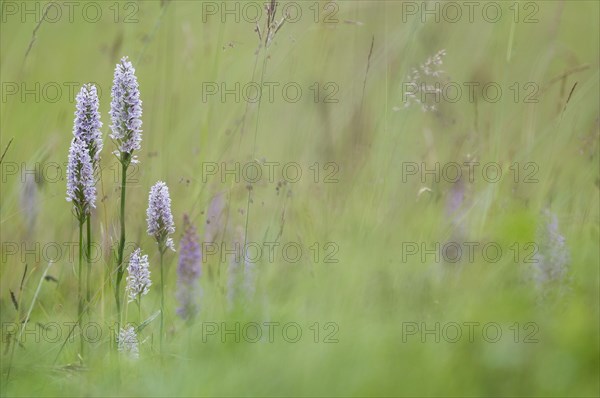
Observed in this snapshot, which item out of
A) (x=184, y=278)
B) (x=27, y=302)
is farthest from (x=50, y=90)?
(x=184, y=278)

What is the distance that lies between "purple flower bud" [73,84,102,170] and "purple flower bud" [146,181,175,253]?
174 millimetres

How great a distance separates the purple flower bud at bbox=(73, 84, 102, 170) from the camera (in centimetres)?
225

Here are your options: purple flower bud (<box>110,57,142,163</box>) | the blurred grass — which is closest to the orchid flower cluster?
purple flower bud (<box>110,57,142,163</box>)

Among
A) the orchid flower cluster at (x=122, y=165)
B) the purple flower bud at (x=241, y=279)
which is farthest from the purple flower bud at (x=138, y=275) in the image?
the purple flower bud at (x=241, y=279)

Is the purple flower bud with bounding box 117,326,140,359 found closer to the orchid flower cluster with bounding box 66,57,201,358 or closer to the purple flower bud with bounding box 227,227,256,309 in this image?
the orchid flower cluster with bounding box 66,57,201,358

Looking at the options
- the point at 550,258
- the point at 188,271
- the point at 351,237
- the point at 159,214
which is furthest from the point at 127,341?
the point at 550,258

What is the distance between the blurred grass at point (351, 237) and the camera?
5.63 feet

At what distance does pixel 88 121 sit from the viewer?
2.26 meters

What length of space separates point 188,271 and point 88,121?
577mm

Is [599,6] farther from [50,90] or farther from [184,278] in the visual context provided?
[50,90]

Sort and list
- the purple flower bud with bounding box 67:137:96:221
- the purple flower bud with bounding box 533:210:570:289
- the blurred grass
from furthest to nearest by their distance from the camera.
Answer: the purple flower bud with bounding box 67:137:96:221 → the purple flower bud with bounding box 533:210:570:289 → the blurred grass

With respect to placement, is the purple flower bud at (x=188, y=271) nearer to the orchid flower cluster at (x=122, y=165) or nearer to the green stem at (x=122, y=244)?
the orchid flower cluster at (x=122, y=165)

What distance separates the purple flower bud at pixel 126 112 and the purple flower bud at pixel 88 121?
50 mm

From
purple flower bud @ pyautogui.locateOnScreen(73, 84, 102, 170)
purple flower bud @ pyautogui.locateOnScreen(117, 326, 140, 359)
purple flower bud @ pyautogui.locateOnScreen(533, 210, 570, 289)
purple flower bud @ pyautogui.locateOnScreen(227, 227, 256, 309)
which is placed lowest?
purple flower bud @ pyautogui.locateOnScreen(117, 326, 140, 359)
